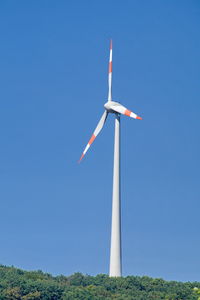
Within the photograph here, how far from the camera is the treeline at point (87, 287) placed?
388 ft

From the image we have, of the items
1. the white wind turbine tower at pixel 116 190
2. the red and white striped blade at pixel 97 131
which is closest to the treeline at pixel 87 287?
the white wind turbine tower at pixel 116 190

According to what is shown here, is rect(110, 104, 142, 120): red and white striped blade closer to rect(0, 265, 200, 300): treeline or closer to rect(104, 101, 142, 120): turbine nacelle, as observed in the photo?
rect(104, 101, 142, 120): turbine nacelle

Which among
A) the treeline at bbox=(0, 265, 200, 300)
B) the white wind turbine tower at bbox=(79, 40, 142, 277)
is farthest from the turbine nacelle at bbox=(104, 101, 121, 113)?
the treeline at bbox=(0, 265, 200, 300)

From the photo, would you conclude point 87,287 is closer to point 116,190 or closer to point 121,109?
point 116,190

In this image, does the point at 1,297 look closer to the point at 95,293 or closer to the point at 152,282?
the point at 95,293

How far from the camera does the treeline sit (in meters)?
118

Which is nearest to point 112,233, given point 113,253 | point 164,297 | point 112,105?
point 113,253

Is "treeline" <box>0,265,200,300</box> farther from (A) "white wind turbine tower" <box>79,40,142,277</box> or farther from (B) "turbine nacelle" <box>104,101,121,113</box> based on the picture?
(B) "turbine nacelle" <box>104,101,121,113</box>

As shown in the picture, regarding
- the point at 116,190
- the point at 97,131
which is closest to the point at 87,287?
the point at 116,190

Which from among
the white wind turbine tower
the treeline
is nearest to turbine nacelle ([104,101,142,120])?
the white wind turbine tower

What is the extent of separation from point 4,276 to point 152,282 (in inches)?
1034

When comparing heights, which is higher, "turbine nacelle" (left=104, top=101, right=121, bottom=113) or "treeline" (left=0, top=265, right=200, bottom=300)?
"turbine nacelle" (left=104, top=101, right=121, bottom=113)

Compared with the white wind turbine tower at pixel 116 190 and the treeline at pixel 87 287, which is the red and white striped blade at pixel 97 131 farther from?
the treeline at pixel 87 287

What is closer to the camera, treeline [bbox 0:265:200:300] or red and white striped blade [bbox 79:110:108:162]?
treeline [bbox 0:265:200:300]
